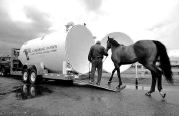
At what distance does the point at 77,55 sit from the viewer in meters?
11.9

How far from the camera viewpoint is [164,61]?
311 inches

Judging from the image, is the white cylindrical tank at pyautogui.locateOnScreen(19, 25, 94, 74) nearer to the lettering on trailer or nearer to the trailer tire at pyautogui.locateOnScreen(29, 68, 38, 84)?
the lettering on trailer

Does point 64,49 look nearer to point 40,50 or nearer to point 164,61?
point 40,50

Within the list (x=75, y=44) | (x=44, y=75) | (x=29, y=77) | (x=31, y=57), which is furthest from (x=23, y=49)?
(x=75, y=44)

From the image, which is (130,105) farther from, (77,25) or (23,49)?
(23,49)

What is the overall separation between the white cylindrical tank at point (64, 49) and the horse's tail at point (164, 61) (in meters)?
4.88

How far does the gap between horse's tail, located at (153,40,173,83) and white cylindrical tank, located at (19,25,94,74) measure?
16.0ft

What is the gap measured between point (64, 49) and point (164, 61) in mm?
5175

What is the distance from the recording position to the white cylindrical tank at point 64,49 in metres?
11.4

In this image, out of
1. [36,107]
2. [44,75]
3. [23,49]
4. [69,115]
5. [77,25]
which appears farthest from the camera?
[23,49]

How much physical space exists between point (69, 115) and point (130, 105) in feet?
6.37

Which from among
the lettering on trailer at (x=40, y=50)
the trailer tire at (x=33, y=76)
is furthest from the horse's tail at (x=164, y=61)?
the trailer tire at (x=33, y=76)

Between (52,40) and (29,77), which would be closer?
(52,40)

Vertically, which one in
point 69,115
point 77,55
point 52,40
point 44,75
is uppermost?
point 52,40
